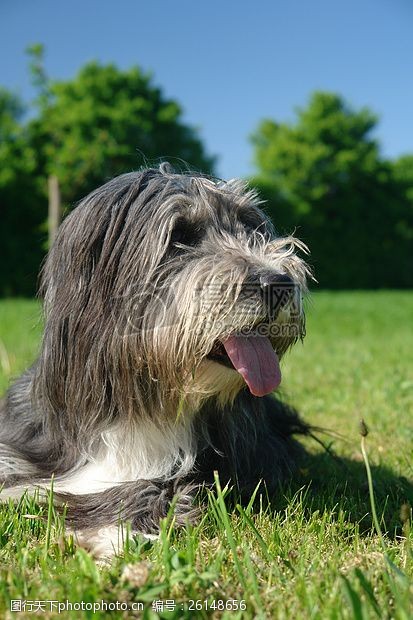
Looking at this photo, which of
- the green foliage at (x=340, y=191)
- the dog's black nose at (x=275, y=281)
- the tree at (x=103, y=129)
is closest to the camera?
the dog's black nose at (x=275, y=281)

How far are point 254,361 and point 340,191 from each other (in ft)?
126

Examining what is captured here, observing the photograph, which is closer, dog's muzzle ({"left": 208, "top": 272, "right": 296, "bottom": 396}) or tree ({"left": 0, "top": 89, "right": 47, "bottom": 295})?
dog's muzzle ({"left": 208, "top": 272, "right": 296, "bottom": 396})

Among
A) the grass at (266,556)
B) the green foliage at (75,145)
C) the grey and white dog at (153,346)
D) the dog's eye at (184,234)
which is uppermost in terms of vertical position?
the green foliage at (75,145)

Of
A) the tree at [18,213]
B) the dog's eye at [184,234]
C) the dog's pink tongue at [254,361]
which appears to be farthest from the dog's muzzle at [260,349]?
the tree at [18,213]

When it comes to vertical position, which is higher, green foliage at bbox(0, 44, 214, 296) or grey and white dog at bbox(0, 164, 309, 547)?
green foliage at bbox(0, 44, 214, 296)

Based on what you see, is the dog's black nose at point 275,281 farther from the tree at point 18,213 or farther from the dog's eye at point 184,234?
the tree at point 18,213

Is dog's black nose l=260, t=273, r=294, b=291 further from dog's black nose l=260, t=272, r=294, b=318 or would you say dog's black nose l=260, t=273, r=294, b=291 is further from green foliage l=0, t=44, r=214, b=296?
green foliage l=0, t=44, r=214, b=296

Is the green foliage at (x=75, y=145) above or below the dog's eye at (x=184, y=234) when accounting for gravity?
above

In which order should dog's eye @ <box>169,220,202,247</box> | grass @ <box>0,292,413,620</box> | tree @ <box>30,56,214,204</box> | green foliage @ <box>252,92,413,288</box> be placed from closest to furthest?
grass @ <box>0,292,413,620</box> < dog's eye @ <box>169,220,202,247</box> < tree @ <box>30,56,214,204</box> < green foliage @ <box>252,92,413,288</box>

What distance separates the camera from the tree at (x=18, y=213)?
85.8 ft

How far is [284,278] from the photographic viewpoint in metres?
2.46

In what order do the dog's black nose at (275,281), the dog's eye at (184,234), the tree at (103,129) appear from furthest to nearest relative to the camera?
1. the tree at (103,129)
2. the dog's eye at (184,234)
3. the dog's black nose at (275,281)

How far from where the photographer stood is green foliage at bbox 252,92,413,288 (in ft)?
118

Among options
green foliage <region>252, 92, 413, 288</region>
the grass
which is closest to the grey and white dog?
the grass
